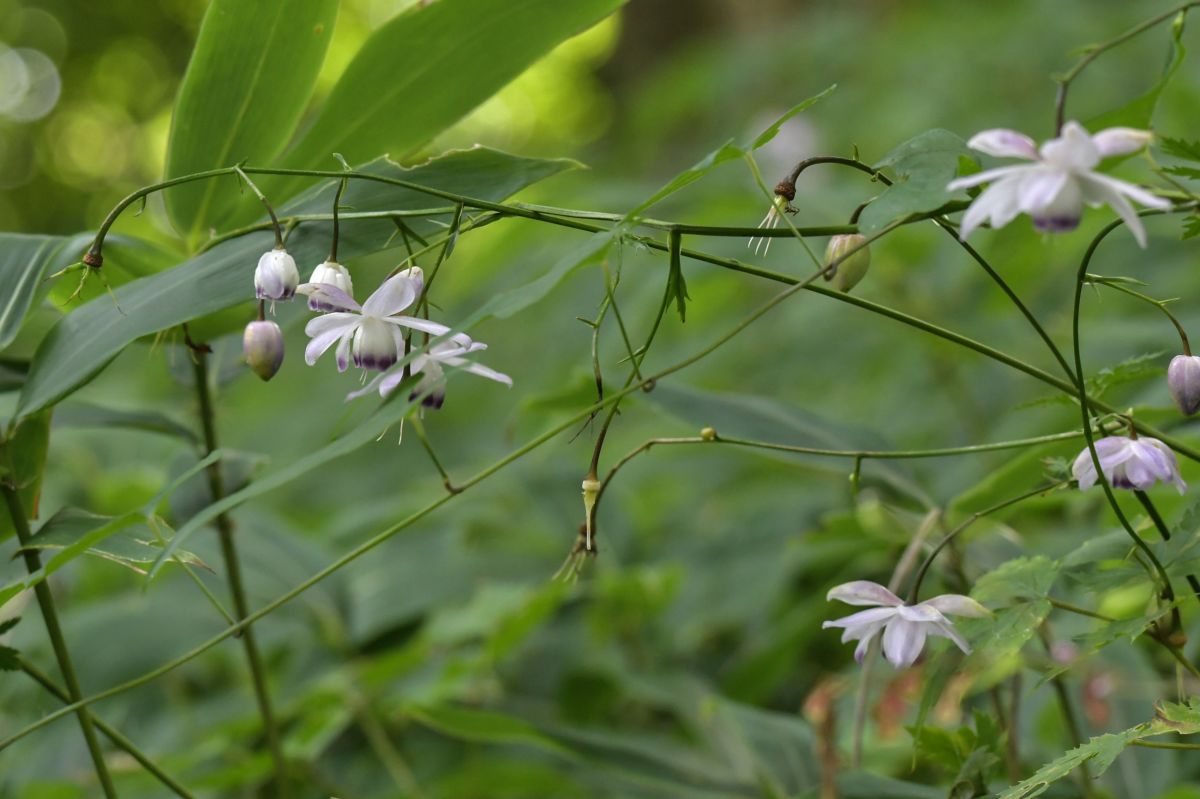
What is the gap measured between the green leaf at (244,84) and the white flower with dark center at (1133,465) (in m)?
0.74

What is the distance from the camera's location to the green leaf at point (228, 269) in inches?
34.1

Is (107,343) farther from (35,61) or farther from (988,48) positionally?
(35,61)

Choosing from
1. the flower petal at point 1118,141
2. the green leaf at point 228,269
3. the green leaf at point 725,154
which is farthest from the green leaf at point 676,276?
Answer: the flower petal at point 1118,141

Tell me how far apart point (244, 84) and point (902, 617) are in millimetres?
726

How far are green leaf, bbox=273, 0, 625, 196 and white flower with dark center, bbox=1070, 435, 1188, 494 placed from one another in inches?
21.1

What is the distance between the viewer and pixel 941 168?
694 mm

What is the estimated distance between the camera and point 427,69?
1.01 meters

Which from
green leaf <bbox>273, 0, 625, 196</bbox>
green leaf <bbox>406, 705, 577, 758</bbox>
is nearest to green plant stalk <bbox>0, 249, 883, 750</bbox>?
green leaf <bbox>273, 0, 625, 196</bbox>

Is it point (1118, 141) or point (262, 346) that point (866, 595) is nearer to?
point (1118, 141)

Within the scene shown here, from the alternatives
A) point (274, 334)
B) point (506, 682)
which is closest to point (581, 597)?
point (506, 682)

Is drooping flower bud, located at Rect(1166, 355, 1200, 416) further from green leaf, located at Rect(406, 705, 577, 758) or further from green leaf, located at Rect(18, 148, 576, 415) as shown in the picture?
green leaf, located at Rect(406, 705, 577, 758)

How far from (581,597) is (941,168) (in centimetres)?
167

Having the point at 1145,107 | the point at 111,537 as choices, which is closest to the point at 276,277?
the point at 111,537

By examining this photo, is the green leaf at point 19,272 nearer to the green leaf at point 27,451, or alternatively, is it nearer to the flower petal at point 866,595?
the green leaf at point 27,451
